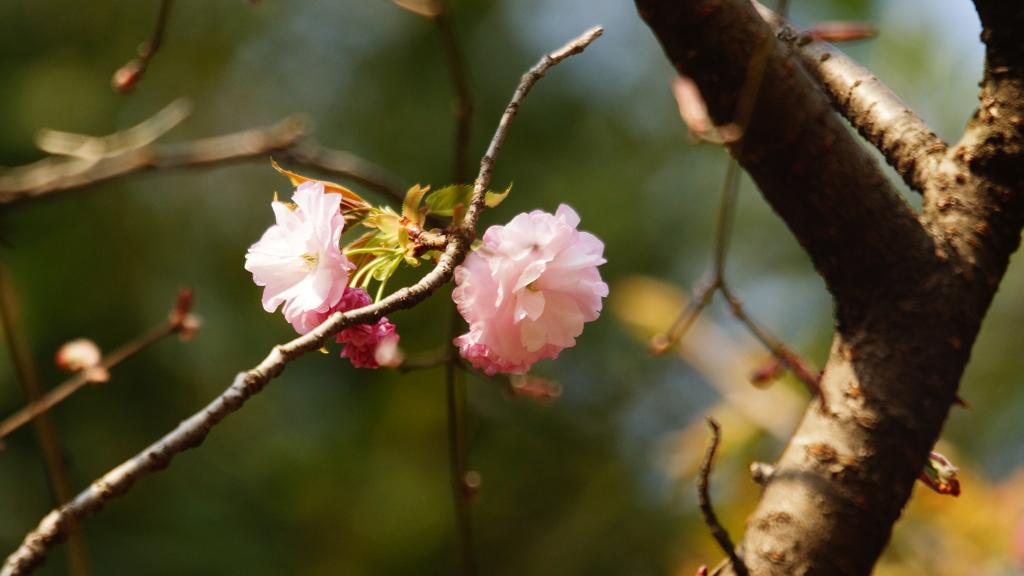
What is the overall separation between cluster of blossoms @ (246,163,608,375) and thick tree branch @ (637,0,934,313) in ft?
0.50

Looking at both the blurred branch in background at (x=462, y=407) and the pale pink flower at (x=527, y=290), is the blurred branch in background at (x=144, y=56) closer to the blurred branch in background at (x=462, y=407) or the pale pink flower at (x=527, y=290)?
the blurred branch in background at (x=462, y=407)

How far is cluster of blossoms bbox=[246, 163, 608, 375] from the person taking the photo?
323 mm

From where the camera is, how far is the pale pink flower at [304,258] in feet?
1.07

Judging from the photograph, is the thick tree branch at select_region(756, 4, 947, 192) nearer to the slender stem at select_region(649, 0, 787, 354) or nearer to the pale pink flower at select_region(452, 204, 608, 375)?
the slender stem at select_region(649, 0, 787, 354)

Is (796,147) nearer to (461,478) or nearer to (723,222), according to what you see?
(723,222)

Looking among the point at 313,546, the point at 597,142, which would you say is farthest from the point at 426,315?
the point at 597,142

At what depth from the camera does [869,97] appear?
0.48 meters

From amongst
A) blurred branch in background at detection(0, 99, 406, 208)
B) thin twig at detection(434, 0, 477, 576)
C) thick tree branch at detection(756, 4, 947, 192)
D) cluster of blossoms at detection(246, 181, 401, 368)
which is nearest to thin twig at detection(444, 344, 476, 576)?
thin twig at detection(434, 0, 477, 576)

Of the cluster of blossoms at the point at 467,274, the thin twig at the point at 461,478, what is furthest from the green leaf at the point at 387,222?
the thin twig at the point at 461,478

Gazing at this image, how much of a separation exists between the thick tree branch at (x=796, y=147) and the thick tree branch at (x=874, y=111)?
49 mm

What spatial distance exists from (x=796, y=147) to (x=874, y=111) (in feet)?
0.33

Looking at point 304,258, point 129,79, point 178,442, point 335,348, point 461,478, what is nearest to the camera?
point 178,442

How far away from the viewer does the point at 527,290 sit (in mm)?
341

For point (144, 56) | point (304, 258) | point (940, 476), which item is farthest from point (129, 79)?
point (940, 476)
